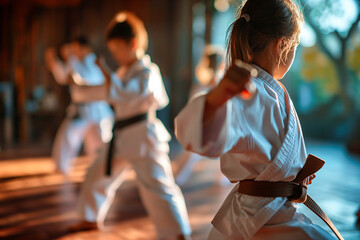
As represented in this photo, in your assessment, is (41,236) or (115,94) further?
(41,236)

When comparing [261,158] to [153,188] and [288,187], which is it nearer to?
[288,187]

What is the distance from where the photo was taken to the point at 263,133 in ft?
3.59

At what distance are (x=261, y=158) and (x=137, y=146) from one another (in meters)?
1.43

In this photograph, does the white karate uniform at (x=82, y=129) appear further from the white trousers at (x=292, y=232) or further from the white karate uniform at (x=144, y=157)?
the white trousers at (x=292, y=232)

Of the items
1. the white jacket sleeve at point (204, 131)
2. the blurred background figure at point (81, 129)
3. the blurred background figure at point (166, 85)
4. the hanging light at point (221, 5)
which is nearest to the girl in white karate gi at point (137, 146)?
the blurred background figure at point (166, 85)

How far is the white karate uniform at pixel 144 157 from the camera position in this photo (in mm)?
2381

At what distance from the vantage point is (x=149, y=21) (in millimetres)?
9695

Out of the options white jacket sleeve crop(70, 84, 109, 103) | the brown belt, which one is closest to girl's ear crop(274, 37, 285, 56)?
the brown belt

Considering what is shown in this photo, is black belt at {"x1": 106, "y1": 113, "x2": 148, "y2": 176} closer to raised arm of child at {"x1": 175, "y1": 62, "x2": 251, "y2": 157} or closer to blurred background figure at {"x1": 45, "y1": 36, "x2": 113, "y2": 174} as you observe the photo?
raised arm of child at {"x1": 175, "y1": 62, "x2": 251, "y2": 157}

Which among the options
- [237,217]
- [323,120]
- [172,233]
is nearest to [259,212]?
[237,217]

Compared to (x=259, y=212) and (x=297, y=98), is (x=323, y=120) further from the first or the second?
(x=259, y=212)

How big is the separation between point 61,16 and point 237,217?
8.81 metres

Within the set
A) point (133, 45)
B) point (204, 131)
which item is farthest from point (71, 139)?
point (204, 131)

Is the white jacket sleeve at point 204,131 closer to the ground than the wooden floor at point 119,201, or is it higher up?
higher up
